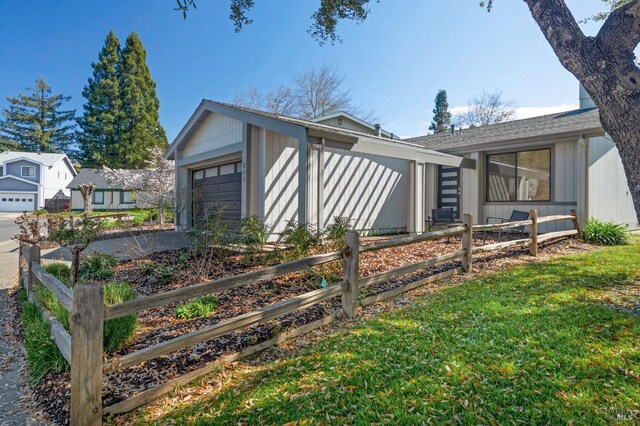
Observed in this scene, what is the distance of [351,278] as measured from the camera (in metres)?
4.20

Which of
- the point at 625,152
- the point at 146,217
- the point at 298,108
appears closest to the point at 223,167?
the point at 625,152

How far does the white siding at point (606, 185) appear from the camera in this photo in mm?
9469

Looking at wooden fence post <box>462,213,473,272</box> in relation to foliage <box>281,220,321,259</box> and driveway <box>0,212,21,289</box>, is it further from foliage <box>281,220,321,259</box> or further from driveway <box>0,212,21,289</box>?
driveway <box>0,212,21,289</box>

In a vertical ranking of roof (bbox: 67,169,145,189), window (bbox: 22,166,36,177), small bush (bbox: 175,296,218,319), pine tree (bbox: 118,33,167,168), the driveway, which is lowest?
the driveway

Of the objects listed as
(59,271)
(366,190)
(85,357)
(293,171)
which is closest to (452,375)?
(85,357)

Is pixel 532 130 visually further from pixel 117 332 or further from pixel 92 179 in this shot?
pixel 92 179

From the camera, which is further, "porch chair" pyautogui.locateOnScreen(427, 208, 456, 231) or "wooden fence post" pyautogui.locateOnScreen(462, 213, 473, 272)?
"porch chair" pyautogui.locateOnScreen(427, 208, 456, 231)

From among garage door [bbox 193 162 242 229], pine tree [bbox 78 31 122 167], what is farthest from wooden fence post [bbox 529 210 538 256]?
pine tree [bbox 78 31 122 167]

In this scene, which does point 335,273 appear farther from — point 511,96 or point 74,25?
point 511,96

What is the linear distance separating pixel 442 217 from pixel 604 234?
13.4 feet

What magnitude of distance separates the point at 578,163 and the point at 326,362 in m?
9.58

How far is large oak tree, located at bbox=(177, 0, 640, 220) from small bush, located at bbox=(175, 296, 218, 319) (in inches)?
189

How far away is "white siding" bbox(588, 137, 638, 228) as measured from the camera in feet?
31.1

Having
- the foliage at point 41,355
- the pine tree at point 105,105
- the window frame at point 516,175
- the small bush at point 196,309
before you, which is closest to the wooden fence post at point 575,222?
the window frame at point 516,175
